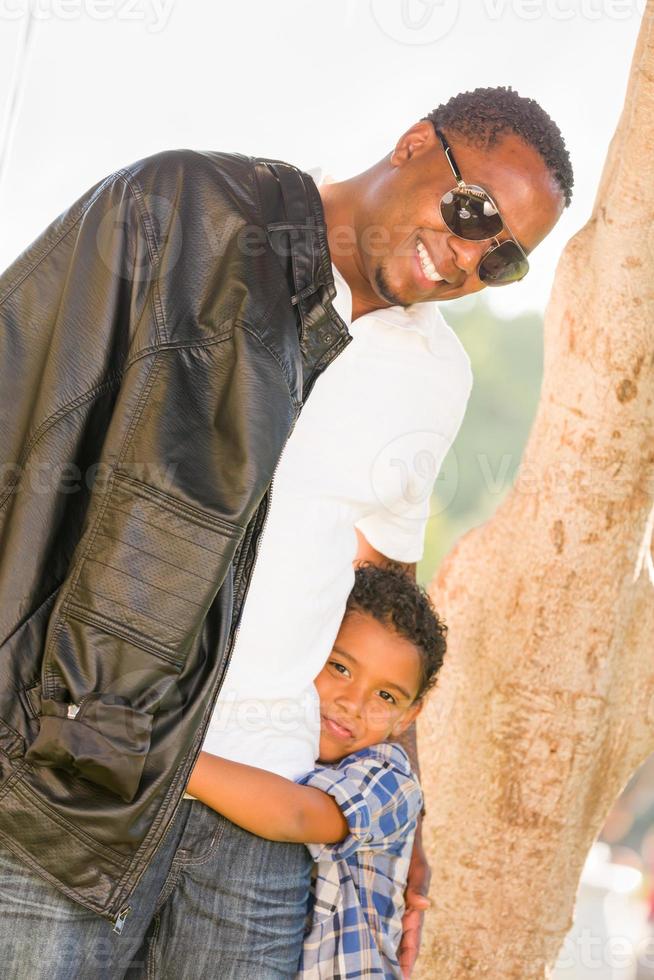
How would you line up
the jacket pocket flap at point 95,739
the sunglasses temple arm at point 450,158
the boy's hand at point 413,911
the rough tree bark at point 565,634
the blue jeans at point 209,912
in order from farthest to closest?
the rough tree bark at point 565,634
the boy's hand at point 413,911
the sunglasses temple arm at point 450,158
the blue jeans at point 209,912
the jacket pocket flap at point 95,739

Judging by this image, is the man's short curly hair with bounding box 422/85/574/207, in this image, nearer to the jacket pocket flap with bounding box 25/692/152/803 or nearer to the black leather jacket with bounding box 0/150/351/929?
the black leather jacket with bounding box 0/150/351/929

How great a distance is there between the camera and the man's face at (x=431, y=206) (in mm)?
1967

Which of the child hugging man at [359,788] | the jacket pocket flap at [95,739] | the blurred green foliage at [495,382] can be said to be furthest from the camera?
the blurred green foliage at [495,382]

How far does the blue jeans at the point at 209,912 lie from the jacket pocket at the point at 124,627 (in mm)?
303

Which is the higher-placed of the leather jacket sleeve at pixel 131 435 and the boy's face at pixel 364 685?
the leather jacket sleeve at pixel 131 435

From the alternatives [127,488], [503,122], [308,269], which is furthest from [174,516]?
[503,122]

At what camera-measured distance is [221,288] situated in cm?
167

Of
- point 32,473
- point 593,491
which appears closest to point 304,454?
point 32,473

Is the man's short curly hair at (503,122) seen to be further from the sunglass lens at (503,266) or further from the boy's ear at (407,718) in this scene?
the boy's ear at (407,718)

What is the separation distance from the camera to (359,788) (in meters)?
2.05

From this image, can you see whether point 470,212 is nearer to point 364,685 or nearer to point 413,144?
point 413,144

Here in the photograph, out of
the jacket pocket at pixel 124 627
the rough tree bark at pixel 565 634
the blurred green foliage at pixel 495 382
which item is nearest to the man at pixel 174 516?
the jacket pocket at pixel 124 627

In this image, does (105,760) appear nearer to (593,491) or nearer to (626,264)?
(593,491)

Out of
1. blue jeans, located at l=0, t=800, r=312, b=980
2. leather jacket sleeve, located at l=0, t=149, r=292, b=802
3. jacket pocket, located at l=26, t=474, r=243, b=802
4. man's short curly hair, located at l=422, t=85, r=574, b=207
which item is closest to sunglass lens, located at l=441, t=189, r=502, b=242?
man's short curly hair, located at l=422, t=85, r=574, b=207
